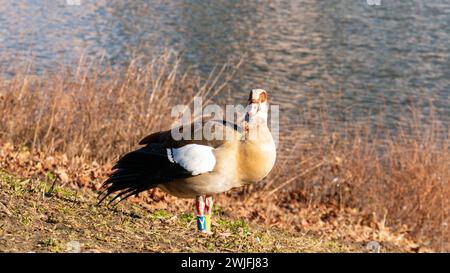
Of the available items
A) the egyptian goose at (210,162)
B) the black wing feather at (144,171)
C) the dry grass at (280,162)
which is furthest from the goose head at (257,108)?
the dry grass at (280,162)

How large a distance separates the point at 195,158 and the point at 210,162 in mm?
133

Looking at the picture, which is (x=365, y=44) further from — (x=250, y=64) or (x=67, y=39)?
(x=67, y=39)

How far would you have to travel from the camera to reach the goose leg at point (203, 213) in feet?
23.0

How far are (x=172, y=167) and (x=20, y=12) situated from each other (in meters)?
21.2

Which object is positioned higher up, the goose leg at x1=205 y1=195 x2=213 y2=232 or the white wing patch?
the white wing patch

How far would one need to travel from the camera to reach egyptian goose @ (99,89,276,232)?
6605 mm

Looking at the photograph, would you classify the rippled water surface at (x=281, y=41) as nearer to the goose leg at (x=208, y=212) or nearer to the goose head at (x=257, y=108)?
the goose leg at (x=208, y=212)

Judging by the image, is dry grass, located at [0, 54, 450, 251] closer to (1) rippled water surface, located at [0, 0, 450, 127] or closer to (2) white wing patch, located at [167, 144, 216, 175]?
(1) rippled water surface, located at [0, 0, 450, 127]

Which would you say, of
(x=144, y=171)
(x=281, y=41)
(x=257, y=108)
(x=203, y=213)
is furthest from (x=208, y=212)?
(x=281, y=41)

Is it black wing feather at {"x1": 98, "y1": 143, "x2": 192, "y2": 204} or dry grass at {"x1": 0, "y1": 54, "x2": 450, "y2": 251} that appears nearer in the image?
black wing feather at {"x1": 98, "y1": 143, "x2": 192, "y2": 204}

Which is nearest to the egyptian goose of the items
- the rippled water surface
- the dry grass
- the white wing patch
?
the white wing patch
